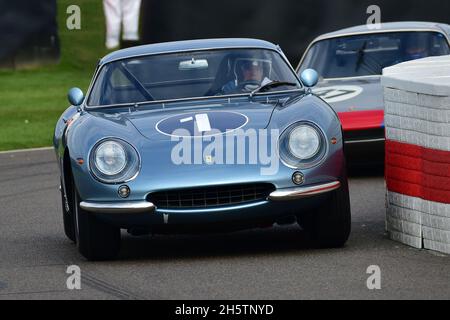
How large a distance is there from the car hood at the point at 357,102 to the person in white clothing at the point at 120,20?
7.55 m

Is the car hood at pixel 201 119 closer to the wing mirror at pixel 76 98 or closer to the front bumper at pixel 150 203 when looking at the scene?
the front bumper at pixel 150 203

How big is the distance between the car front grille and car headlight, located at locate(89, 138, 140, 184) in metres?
0.19

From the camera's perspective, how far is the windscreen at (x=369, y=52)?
517 inches

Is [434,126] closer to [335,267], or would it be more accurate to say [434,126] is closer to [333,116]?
[333,116]

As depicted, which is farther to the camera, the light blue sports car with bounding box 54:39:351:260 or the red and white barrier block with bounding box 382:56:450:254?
the red and white barrier block with bounding box 382:56:450:254

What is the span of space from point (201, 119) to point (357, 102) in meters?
4.31

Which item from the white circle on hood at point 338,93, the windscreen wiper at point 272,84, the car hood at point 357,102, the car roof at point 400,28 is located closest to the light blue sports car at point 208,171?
the windscreen wiper at point 272,84

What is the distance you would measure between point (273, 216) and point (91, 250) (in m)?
1.07

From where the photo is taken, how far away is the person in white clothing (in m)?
19.9

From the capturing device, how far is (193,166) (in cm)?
766

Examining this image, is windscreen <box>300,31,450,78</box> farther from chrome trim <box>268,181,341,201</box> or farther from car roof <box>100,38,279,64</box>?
chrome trim <box>268,181,341,201</box>

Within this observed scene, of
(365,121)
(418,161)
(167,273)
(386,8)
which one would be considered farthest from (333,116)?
(386,8)

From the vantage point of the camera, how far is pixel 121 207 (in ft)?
25.2

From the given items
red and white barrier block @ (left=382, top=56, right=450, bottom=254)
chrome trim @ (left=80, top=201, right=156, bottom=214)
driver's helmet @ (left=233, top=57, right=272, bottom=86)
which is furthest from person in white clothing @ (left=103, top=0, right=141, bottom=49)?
chrome trim @ (left=80, top=201, right=156, bottom=214)
